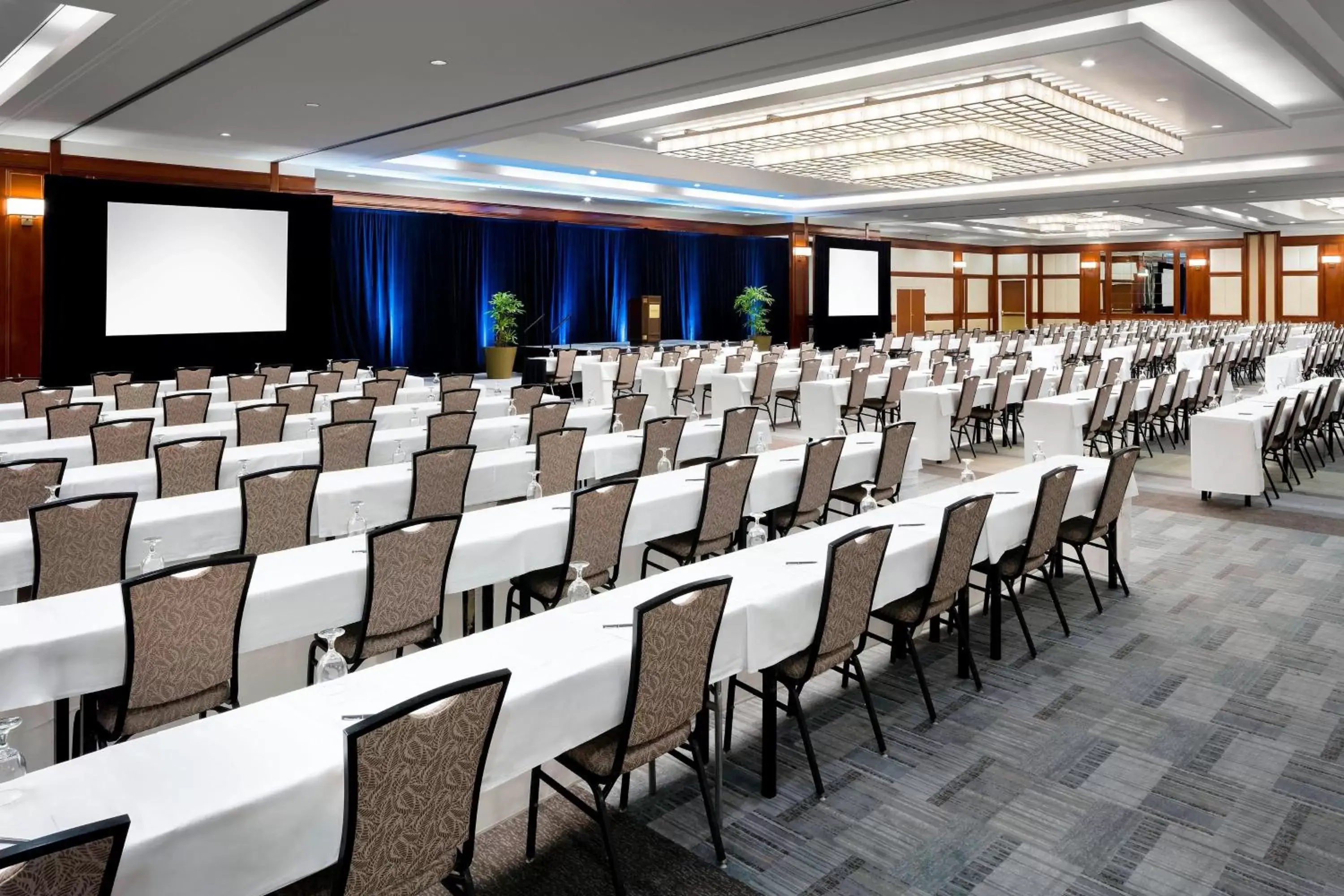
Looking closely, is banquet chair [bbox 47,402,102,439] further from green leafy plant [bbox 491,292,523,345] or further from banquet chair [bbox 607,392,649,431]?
green leafy plant [bbox 491,292,523,345]

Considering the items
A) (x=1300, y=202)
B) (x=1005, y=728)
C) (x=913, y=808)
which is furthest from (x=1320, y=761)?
(x=1300, y=202)

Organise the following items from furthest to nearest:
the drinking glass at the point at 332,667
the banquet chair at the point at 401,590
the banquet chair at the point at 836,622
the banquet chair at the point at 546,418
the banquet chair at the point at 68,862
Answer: the banquet chair at the point at 546,418
the banquet chair at the point at 401,590
the banquet chair at the point at 836,622
the drinking glass at the point at 332,667
the banquet chair at the point at 68,862

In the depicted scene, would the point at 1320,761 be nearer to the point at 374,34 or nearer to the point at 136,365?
the point at 374,34

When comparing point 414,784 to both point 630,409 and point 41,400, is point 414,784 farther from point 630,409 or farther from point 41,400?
point 41,400

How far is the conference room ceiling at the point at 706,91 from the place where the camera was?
7441 mm

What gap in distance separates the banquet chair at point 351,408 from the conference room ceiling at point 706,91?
112 inches

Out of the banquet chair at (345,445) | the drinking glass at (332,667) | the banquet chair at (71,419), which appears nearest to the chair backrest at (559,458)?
the banquet chair at (345,445)

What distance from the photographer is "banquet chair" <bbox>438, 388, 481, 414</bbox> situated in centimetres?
899

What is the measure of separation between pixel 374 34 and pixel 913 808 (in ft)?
22.7

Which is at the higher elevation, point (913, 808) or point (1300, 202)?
point (1300, 202)

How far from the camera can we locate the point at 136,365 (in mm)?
14344

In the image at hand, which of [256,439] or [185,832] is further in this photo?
[256,439]

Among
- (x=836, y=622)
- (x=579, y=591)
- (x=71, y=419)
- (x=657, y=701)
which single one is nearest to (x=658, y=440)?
(x=836, y=622)

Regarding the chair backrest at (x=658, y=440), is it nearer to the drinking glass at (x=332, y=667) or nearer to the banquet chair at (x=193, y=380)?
the drinking glass at (x=332, y=667)
